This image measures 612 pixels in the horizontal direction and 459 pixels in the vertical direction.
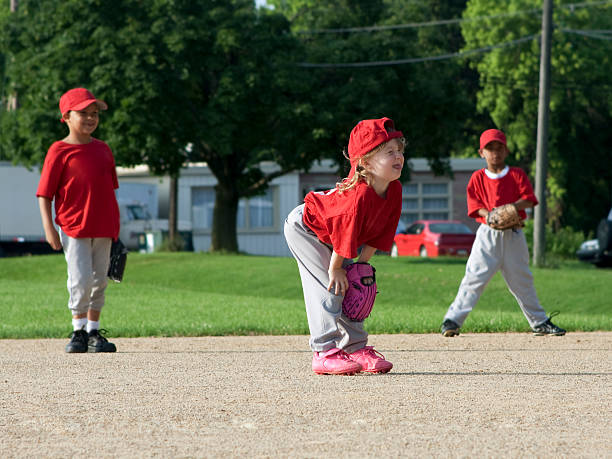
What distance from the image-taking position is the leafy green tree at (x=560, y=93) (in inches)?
1709

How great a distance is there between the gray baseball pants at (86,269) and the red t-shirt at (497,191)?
126 inches

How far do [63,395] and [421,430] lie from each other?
81.3 inches

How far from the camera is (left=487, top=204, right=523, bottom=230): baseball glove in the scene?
28.7 feet

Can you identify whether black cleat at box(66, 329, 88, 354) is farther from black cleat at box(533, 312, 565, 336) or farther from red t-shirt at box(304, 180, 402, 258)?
black cleat at box(533, 312, 565, 336)

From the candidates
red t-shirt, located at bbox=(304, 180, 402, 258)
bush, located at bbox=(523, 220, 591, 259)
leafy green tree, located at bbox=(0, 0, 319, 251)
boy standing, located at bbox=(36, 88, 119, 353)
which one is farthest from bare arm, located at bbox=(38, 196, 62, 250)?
bush, located at bbox=(523, 220, 591, 259)

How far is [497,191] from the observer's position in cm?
908

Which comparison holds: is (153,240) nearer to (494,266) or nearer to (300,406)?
(494,266)

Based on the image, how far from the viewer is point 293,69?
82.1ft

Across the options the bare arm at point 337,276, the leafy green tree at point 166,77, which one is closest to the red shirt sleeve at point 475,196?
the bare arm at point 337,276

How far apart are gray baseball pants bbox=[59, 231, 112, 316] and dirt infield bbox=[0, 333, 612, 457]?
452 mm

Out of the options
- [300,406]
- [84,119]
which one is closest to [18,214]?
[84,119]

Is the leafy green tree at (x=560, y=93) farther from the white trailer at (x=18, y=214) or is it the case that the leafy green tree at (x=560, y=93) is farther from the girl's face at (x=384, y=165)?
the girl's face at (x=384, y=165)

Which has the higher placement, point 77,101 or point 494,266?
point 77,101

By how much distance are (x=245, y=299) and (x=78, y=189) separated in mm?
8546
